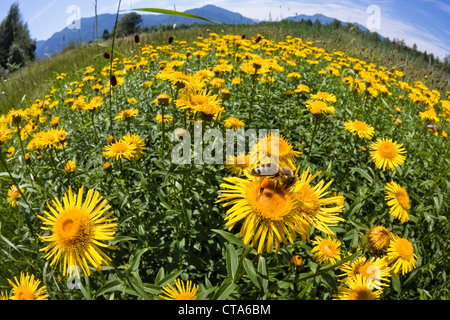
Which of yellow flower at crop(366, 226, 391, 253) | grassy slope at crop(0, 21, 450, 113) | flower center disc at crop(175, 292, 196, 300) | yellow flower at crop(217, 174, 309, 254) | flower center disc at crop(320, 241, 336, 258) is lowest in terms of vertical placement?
flower center disc at crop(175, 292, 196, 300)

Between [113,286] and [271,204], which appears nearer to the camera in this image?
[271,204]

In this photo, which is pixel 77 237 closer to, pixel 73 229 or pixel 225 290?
pixel 73 229

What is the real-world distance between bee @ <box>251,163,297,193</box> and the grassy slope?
4814 mm

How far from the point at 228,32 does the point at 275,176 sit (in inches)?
368

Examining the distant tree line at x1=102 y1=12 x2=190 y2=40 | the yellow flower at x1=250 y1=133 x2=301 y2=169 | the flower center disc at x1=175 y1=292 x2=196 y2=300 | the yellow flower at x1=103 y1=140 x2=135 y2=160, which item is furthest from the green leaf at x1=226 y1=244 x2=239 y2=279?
the distant tree line at x1=102 y1=12 x2=190 y2=40

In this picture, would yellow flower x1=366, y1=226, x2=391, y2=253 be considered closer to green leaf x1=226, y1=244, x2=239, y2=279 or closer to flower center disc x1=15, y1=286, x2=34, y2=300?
green leaf x1=226, y1=244, x2=239, y2=279

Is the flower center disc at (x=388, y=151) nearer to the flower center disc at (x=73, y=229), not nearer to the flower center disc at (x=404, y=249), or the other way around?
the flower center disc at (x=404, y=249)

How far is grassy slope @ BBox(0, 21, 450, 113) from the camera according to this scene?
623 cm

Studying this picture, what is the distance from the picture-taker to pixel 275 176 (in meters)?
1.12

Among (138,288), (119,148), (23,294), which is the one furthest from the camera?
(119,148)

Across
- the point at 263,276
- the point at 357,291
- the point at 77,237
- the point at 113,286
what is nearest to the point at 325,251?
the point at 357,291

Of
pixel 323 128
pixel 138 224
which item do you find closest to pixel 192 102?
pixel 138 224
